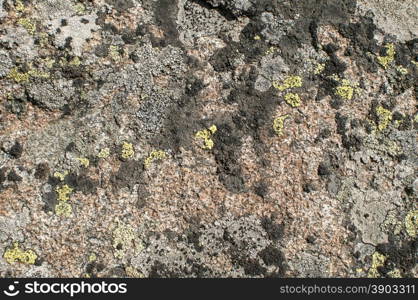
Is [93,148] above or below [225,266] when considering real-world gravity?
above

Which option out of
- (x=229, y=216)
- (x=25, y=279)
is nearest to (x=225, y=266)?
(x=229, y=216)

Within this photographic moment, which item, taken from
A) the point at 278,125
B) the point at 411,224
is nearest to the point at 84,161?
the point at 278,125

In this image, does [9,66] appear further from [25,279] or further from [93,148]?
[25,279]

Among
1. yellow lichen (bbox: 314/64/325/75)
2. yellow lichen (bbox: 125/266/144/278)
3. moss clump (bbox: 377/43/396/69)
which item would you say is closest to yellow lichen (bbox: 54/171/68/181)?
yellow lichen (bbox: 125/266/144/278)

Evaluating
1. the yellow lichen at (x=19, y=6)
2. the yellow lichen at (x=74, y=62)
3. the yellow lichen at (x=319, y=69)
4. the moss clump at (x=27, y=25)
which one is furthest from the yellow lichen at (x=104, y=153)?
the yellow lichen at (x=319, y=69)

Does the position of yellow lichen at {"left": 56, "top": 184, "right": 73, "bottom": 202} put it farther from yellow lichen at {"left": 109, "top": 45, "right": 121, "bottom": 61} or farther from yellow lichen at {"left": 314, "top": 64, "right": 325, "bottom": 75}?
yellow lichen at {"left": 314, "top": 64, "right": 325, "bottom": 75}

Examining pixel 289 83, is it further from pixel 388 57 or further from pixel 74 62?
pixel 74 62
